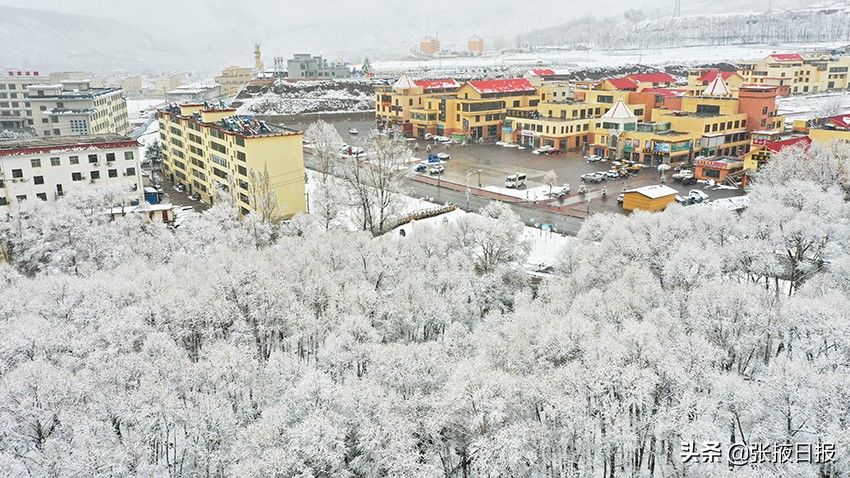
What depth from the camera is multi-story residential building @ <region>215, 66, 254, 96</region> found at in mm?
157125

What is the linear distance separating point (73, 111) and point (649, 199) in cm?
6987

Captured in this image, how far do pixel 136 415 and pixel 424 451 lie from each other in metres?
9.20

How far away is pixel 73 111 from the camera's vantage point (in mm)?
77938

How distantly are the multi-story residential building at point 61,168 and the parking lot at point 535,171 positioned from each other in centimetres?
2721

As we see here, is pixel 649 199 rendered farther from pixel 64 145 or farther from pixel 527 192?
pixel 64 145

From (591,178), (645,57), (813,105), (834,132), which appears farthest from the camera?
(645,57)

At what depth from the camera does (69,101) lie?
80.1 metres

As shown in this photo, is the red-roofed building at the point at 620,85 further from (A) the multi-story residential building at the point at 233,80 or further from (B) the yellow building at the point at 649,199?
(A) the multi-story residential building at the point at 233,80

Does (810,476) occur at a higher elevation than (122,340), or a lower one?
lower

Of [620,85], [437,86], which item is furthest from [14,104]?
[620,85]

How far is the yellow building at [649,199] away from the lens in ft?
150

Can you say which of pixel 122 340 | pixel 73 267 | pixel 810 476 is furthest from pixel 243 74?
pixel 810 476

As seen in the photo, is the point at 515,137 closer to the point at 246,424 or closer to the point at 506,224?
the point at 506,224

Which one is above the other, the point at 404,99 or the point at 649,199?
the point at 404,99
